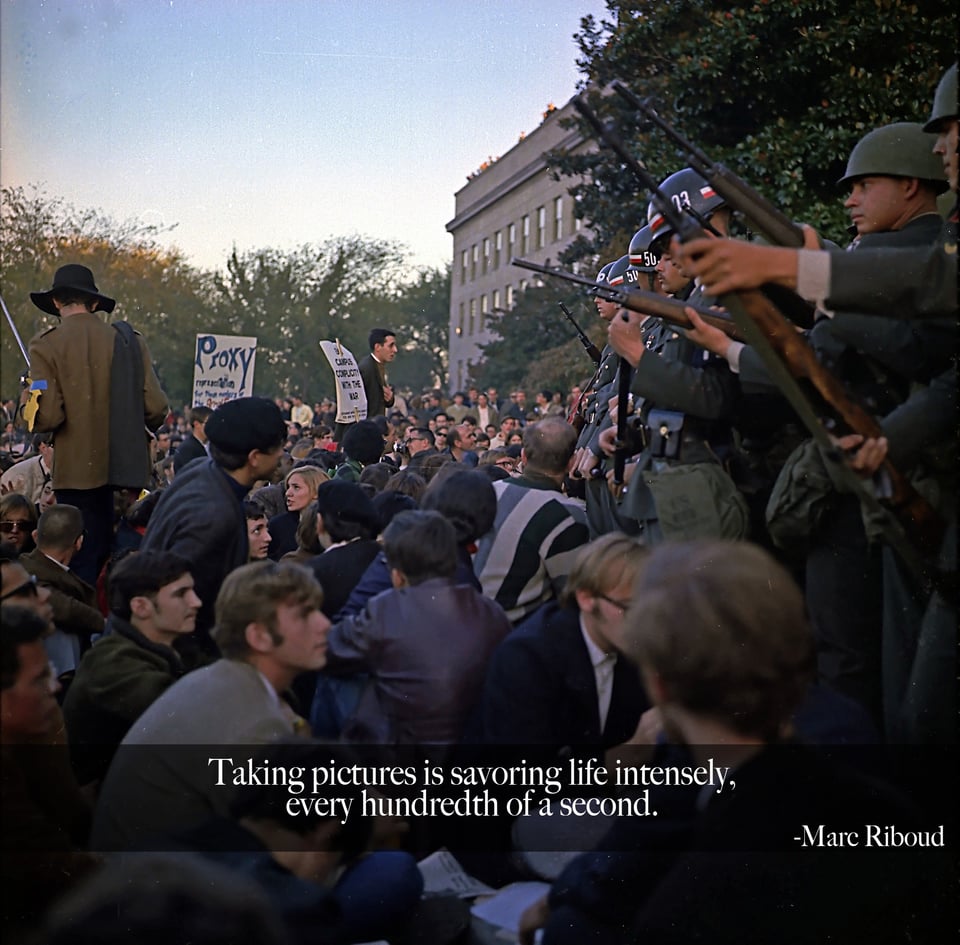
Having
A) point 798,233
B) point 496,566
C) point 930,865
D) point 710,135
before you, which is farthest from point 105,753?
point 710,135

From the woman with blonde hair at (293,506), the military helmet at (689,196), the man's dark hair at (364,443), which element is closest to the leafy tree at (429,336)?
the man's dark hair at (364,443)

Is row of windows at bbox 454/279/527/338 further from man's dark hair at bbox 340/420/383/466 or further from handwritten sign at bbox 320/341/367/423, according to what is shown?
man's dark hair at bbox 340/420/383/466

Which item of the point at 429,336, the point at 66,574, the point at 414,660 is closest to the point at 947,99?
the point at 414,660

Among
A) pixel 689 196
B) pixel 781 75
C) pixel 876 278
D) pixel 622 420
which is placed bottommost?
pixel 622 420

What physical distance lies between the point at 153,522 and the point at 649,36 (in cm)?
916

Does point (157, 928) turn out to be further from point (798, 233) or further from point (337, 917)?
point (798, 233)

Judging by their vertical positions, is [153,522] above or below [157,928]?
above

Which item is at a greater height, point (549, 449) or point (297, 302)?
point (297, 302)

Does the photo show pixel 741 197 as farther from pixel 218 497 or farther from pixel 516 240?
pixel 516 240

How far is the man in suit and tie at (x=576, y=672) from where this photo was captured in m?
3.42

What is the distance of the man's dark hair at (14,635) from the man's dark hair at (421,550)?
1121 millimetres

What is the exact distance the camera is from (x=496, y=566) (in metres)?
4.53

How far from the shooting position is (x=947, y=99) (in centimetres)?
316

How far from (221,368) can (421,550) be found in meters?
7.00
